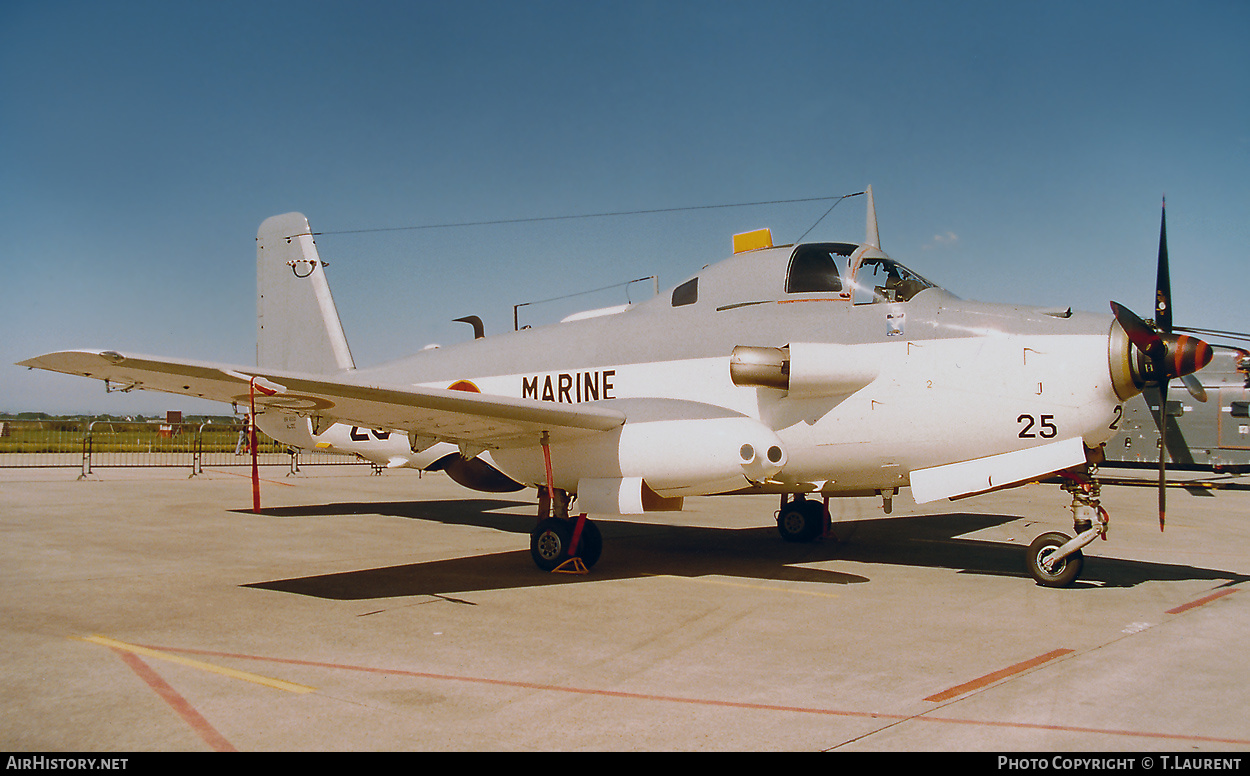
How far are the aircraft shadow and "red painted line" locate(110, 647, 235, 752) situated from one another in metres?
2.41

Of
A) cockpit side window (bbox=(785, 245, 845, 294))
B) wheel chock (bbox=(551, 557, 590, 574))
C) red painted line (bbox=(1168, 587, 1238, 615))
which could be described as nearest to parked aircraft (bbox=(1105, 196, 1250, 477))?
red painted line (bbox=(1168, 587, 1238, 615))

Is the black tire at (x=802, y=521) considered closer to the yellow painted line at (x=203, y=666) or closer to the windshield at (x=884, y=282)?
the windshield at (x=884, y=282)

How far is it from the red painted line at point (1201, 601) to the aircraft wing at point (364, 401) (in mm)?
5811

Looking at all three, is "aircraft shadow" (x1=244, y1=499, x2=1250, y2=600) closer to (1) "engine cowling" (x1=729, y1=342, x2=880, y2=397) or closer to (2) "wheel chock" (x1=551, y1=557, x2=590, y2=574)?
(2) "wheel chock" (x1=551, y1=557, x2=590, y2=574)

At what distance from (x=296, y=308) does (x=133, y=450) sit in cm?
2970

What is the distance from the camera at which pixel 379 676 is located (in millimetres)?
5023

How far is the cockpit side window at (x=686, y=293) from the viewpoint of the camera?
9758mm

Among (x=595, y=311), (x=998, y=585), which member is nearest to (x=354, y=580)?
(x=595, y=311)

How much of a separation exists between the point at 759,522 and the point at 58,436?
5431 cm

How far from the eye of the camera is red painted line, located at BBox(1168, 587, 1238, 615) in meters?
7.02

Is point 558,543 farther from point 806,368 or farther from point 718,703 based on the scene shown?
point 718,703

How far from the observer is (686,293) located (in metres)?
9.86

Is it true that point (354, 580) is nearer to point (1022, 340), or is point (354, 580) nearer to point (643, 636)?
point (643, 636)
